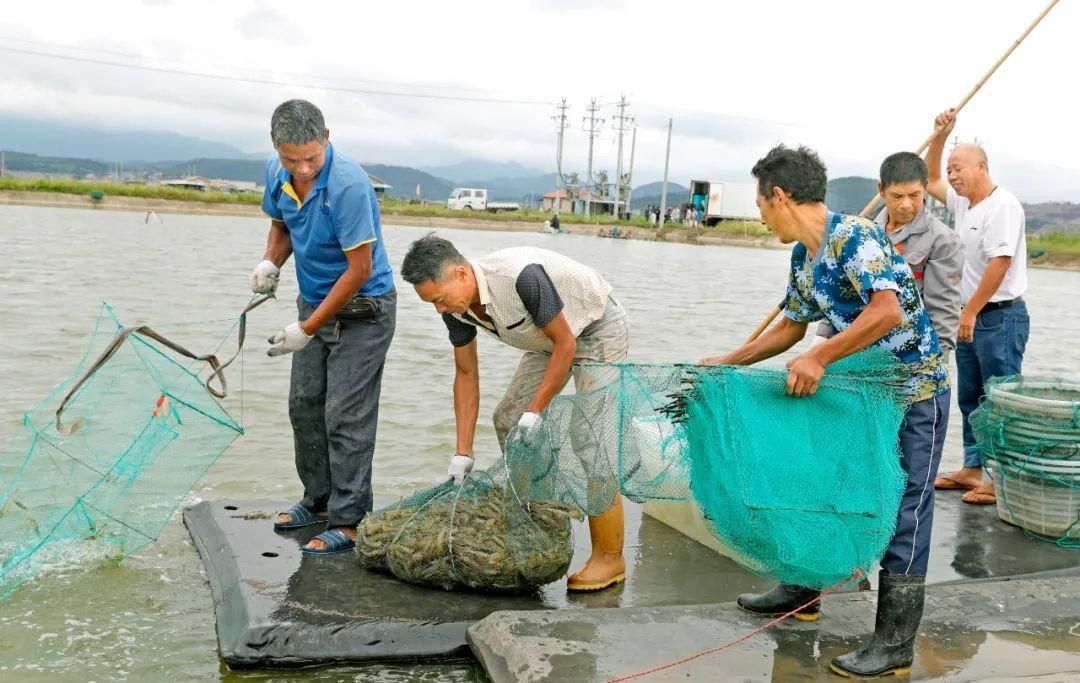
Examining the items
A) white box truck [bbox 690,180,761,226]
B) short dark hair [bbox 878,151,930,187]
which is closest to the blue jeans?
short dark hair [bbox 878,151,930,187]

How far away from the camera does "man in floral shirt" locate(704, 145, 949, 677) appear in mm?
2891

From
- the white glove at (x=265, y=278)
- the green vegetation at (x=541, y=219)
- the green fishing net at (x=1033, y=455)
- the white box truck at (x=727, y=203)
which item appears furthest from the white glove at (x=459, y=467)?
the white box truck at (x=727, y=203)

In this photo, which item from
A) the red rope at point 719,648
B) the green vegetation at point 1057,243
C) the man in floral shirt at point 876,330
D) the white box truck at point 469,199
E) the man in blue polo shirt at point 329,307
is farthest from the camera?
the white box truck at point 469,199

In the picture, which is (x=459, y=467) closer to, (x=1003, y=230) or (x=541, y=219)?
(x=1003, y=230)

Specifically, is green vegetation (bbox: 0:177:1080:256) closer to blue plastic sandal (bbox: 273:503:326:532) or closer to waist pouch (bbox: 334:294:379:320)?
blue plastic sandal (bbox: 273:503:326:532)

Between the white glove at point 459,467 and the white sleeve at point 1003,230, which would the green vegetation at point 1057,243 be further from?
the white glove at point 459,467

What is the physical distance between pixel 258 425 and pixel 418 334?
5.66 m

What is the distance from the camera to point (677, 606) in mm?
3578

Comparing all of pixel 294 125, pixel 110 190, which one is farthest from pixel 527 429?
pixel 110 190

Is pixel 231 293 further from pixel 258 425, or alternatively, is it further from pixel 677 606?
pixel 677 606

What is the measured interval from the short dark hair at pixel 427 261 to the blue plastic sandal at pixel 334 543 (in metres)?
1.32

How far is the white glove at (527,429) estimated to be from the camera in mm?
3551

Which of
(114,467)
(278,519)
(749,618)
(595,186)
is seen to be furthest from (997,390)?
(595,186)

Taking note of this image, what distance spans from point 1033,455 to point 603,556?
7.25ft
